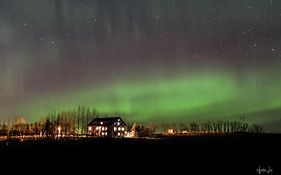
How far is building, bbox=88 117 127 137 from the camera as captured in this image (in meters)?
162

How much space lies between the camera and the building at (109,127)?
162 meters

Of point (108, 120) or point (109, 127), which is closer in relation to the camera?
point (109, 127)

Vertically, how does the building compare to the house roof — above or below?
below

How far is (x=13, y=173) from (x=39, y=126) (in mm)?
161257

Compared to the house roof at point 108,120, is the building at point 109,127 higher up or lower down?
lower down

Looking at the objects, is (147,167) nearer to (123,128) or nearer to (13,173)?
(13,173)

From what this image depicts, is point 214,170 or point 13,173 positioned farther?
point 214,170

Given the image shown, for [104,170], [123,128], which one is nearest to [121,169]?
[104,170]

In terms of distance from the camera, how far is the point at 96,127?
561 feet

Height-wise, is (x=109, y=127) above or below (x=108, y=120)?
below

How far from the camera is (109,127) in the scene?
534 feet

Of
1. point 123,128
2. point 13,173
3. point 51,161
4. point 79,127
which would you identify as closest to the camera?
point 13,173

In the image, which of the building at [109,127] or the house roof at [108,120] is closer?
the building at [109,127]

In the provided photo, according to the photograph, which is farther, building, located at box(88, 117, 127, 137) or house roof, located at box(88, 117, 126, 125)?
house roof, located at box(88, 117, 126, 125)
